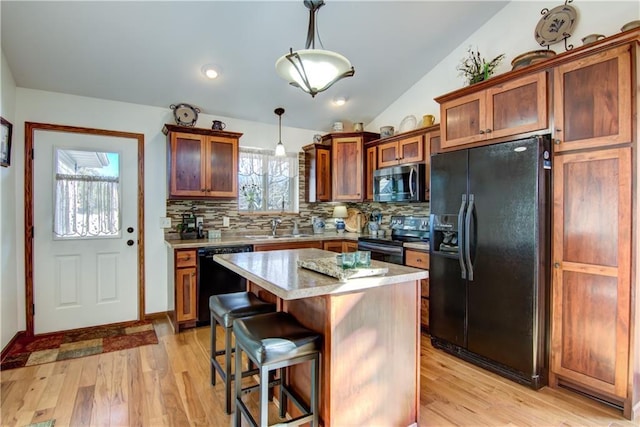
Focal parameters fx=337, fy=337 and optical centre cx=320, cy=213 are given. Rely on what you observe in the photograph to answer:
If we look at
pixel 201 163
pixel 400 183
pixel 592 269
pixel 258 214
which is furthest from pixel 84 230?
pixel 592 269

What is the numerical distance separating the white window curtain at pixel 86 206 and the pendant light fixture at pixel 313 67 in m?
2.72

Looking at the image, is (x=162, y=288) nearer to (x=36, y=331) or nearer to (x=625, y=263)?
(x=36, y=331)

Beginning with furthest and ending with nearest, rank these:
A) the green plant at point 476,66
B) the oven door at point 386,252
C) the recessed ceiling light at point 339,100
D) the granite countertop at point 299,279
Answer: the recessed ceiling light at point 339,100 < the oven door at point 386,252 < the green plant at point 476,66 < the granite countertop at point 299,279

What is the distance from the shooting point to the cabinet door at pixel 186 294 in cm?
344

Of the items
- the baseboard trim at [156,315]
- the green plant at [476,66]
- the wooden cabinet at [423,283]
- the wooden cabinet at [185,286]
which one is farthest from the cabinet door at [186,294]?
the green plant at [476,66]

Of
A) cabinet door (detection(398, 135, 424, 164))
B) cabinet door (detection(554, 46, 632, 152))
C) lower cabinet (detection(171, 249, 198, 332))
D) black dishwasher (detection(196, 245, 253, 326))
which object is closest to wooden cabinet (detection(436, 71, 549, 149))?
cabinet door (detection(554, 46, 632, 152))

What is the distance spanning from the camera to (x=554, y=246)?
234 cm

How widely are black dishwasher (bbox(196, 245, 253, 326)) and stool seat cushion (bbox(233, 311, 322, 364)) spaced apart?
1835 millimetres

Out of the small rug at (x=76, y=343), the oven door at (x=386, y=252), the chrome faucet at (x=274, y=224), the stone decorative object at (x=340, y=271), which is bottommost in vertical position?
the small rug at (x=76, y=343)

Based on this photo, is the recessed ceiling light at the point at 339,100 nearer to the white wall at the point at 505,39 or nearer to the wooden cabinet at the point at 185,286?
the white wall at the point at 505,39

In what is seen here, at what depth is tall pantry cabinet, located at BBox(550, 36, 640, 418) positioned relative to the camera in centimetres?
202

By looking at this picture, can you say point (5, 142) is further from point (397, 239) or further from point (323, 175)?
point (397, 239)

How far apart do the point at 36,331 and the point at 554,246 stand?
4605 millimetres

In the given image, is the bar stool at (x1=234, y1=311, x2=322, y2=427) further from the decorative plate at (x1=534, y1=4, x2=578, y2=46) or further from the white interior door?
the decorative plate at (x1=534, y1=4, x2=578, y2=46)
